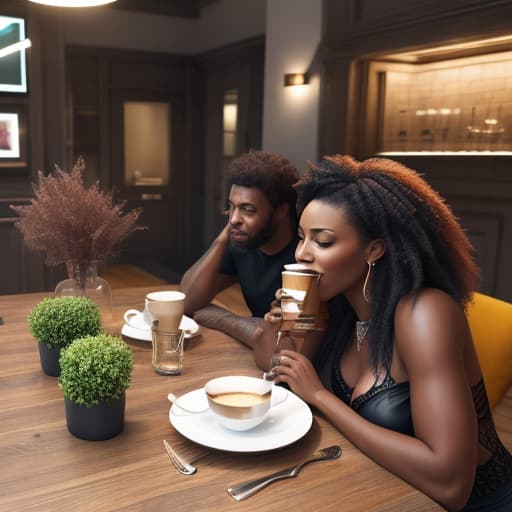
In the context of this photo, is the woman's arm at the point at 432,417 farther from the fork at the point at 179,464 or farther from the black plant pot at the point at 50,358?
the black plant pot at the point at 50,358

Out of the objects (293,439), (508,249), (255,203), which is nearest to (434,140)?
(508,249)

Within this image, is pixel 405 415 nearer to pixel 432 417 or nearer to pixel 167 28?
pixel 432 417

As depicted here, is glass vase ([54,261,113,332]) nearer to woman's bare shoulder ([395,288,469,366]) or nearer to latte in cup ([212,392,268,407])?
latte in cup ([212,392,268,407])

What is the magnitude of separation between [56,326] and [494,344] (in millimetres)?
999

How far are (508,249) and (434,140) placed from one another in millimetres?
937

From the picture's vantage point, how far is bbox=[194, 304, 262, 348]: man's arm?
1.63 m

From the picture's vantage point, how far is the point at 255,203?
2.11 metres

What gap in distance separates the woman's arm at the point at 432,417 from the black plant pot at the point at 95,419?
16.0 inches

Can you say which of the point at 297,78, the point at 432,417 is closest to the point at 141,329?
the point at 432,417

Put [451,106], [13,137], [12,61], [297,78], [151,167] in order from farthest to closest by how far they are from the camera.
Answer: [151,167] → [297,78] → [13,137] → [12,61] → [451,106]

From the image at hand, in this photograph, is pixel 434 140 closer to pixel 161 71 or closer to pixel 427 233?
pixel 427 233

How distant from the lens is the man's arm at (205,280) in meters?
2.11

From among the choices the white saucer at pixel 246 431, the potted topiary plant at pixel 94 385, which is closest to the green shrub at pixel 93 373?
the potted topiary plant at pixel 94 385

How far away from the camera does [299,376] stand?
1188mm
